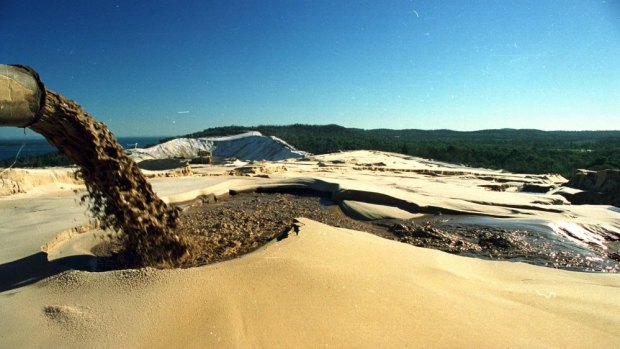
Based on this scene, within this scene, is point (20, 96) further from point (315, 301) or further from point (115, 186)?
point (315, 301)

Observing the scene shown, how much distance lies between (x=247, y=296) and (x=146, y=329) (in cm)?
52

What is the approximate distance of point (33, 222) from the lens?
4.29 metres

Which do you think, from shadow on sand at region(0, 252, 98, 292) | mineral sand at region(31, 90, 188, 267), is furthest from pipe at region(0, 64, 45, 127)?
shadow on sand at region(0, 252, 98, 292)

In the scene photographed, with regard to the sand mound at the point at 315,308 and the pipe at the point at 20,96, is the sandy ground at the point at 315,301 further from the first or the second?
the pipe at the point at 20,96

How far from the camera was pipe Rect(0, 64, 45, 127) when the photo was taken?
2.03m

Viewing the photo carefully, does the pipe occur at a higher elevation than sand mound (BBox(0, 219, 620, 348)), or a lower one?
higher

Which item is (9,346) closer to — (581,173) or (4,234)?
(4,234)

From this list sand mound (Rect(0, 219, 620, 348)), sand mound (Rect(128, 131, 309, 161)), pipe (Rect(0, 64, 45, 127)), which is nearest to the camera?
sand mound (Rect(0, 219, 620, 348))

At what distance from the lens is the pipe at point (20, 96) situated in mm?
2025

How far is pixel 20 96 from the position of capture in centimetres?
213

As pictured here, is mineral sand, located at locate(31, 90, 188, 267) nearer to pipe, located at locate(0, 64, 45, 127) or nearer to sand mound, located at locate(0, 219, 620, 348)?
pipe, located at locate(0, 64, 45, 127)

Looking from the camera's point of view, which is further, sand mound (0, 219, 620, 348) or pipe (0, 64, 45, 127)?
pipe (0, 64, 45, 127)

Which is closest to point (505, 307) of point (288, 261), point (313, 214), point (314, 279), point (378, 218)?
point (314, 279)

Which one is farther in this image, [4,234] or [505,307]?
[4,234]
